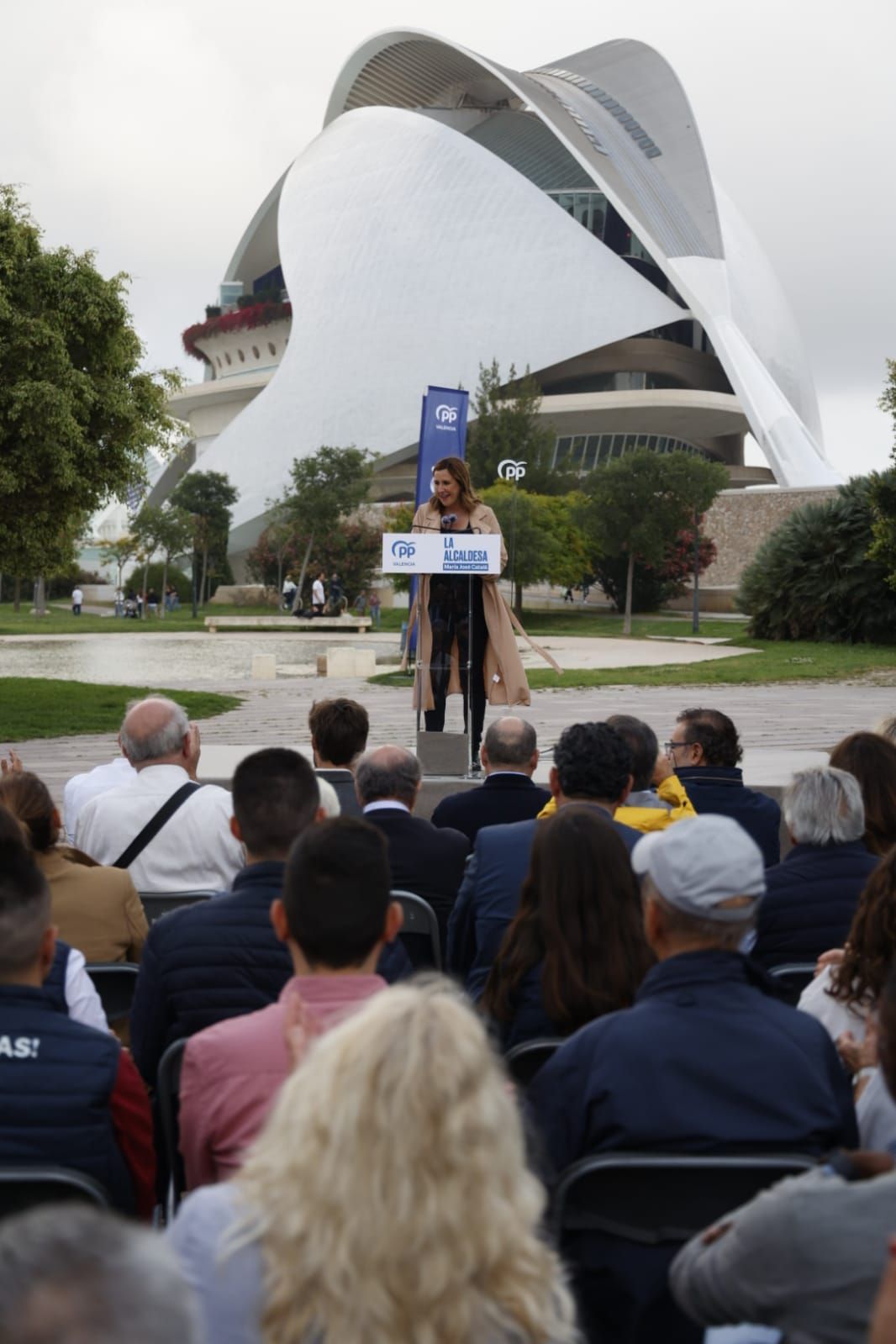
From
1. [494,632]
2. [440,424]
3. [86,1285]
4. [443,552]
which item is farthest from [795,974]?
[440,424]

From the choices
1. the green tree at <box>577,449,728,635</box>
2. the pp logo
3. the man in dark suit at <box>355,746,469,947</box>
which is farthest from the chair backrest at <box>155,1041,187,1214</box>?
the green tree at <box>577,449,728,635</box>

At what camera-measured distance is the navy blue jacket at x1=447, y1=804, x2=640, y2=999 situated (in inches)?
151

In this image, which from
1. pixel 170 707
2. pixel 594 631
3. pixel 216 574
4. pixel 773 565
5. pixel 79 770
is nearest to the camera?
pixel 170 707

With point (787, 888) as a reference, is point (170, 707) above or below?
above

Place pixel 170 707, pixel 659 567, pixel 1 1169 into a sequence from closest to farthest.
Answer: pixel 1 1169
pixel 170 707
pixel 659 567

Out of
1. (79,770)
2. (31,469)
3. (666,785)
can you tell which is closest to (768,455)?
(31,469)

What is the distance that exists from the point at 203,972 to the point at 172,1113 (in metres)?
0.37

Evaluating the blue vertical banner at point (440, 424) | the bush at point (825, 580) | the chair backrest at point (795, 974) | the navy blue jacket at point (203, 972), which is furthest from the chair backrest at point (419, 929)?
the bush at point (825, 580)

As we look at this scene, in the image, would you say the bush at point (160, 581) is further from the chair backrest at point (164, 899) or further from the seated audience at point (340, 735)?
the chair backrest at point (164, 899)

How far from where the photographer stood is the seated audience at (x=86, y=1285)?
1019 mm

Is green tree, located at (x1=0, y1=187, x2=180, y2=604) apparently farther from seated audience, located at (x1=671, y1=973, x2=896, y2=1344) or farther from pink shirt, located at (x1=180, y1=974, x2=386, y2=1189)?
seated audience, located at (x1=671, y1=973, x2=896, y2=1344)

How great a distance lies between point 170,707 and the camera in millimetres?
5020

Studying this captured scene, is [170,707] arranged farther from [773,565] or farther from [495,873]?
[773,565]

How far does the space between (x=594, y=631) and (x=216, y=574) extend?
986 inches
